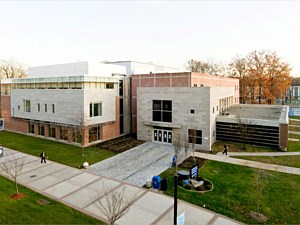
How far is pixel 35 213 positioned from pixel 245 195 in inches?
528

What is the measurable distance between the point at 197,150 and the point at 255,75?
39348 millimetres

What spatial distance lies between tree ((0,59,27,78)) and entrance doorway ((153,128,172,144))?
5587cm

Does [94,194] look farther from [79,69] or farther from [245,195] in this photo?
[79,69]

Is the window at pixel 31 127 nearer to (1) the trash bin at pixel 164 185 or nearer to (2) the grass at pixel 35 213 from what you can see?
(2) the grass at pixel 35 213

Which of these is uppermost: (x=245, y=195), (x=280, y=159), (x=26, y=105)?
(x=26, y=105)

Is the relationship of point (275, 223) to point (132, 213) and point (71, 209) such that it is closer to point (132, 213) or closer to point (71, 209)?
point (132, 213)

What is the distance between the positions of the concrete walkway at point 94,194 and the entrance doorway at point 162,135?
13.0 m

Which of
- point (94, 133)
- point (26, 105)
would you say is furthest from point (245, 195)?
point (26, 105)

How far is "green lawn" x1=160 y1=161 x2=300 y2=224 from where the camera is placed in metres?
13.9

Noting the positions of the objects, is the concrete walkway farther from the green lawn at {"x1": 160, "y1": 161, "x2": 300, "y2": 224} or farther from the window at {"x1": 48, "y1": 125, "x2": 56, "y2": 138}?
the window at {"x1": 48, "y1": 125, "x2": 56, "y2": 138}

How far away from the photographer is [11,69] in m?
69.8

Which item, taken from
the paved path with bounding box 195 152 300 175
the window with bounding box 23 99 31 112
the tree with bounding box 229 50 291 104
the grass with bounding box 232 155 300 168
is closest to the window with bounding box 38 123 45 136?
the window with bounding box 23 99 31 112

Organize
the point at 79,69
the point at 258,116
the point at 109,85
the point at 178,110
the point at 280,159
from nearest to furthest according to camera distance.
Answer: the point at 280,159
the point at 178,110
the point at 109,85
the point at 79,69
the point at 258,116

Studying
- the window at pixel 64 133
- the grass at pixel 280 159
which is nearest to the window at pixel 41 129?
the window at pixel 64 133
